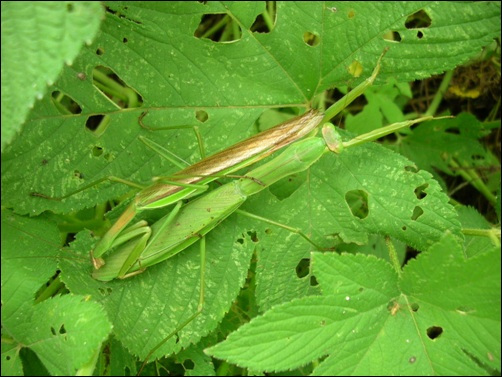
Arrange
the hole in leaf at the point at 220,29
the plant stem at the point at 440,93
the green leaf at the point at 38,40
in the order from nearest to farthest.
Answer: the green leaf at the point at 38,40
the hole in leaf at the point at 220,29
the plant stem at the point at 440,93

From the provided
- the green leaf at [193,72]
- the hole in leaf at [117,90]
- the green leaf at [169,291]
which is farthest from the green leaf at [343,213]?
the hole in leaf at [117,90]

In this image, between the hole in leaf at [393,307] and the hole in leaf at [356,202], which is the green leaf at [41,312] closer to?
the hole in leaf at [393,307]

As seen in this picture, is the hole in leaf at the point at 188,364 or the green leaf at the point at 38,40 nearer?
the green leaf at the point at 38,40

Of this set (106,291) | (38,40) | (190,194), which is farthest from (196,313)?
(38,40)

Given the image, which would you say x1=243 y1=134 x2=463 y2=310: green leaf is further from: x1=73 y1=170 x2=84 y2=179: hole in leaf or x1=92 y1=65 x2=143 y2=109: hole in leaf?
x1=92 y1=65 x2=143 y2=109: hole in leaf

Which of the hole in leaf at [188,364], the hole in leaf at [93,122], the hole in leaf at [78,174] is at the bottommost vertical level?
the hole in leaf at [188,364]

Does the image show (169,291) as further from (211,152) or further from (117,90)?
(117,90)

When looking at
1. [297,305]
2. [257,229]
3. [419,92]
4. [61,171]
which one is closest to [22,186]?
[61,171]

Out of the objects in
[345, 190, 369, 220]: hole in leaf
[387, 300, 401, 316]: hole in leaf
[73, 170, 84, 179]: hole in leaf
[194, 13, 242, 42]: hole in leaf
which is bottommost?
[345, 190, 369, 220]: hole in leaf

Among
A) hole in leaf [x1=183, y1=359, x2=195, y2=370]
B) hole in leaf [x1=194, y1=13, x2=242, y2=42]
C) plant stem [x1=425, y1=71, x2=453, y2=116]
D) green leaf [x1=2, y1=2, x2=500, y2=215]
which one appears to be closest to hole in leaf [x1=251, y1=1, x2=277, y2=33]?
hole in leaf [x1=194, y1=13, x2=242, y2=42]
